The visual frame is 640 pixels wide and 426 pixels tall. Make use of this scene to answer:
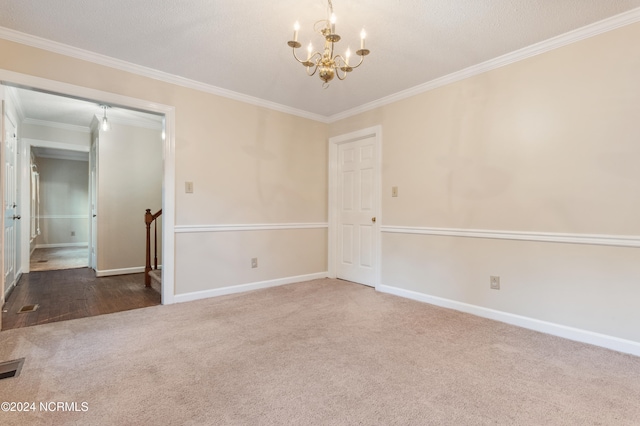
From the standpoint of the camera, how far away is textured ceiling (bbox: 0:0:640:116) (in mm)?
2088

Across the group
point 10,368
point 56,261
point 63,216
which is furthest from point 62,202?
point 10,368

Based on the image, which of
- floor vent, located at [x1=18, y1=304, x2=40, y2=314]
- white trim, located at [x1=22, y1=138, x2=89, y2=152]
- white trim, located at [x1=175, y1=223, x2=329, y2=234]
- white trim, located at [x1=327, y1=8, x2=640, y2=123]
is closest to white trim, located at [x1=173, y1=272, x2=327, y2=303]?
white trim, located at [x1=175, y1=223, x2=329, y2=234]

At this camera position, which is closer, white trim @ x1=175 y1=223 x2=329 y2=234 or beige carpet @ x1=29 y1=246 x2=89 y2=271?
white trim @ x1=175 y1=223 x2=329 y2=234

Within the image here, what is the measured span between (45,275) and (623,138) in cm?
709

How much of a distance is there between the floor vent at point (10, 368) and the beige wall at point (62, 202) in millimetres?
8319

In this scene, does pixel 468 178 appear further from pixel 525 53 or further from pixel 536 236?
pixel 525 53

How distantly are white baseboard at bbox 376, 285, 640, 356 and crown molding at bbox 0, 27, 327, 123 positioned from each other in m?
2.98

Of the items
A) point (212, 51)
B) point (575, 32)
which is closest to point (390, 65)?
point (575, 32)

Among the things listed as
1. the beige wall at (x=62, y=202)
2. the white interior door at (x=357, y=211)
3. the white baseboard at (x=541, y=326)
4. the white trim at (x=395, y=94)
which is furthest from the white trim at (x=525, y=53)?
the beige wall at (x=62, y=202)

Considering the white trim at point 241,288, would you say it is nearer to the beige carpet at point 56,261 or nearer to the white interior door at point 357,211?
the white interior door at point 357,211

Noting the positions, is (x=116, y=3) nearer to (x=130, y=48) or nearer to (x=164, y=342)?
(x=130, y=48)

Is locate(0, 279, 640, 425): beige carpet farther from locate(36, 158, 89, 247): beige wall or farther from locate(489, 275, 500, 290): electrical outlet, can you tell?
locate(36, 158, 89, 247): beige wall

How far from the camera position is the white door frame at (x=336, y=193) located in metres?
3.84

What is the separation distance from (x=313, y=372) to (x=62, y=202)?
993 centimetres
